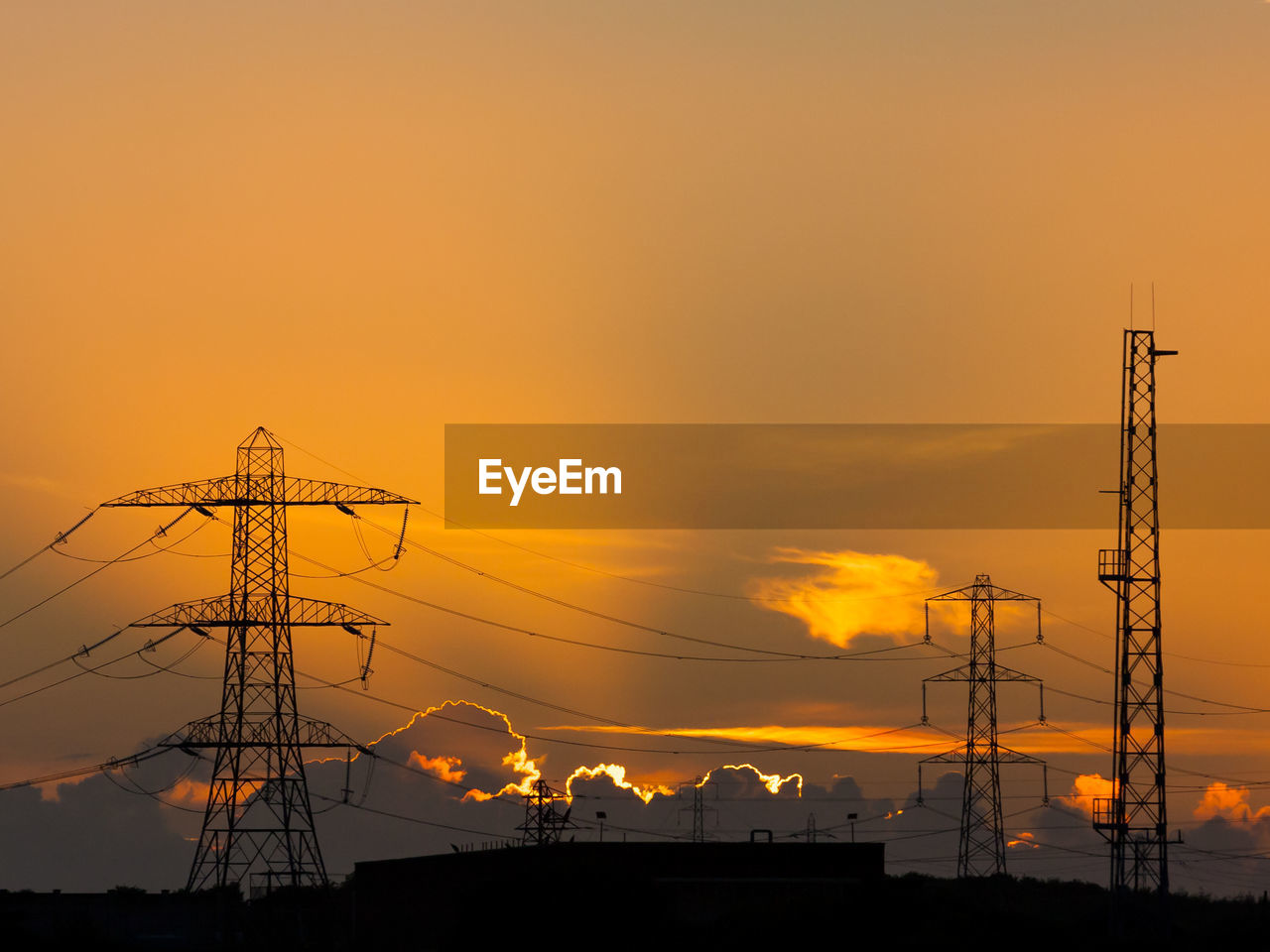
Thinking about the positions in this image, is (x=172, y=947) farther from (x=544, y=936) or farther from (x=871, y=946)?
(x=871, y=946)

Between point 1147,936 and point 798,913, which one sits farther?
point 798,913

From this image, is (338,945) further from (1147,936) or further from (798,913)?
(1147,936)

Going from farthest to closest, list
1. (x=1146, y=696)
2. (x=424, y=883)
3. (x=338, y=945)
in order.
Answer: (x=424, y=883) → (x=338, y=945) → (x=1146, y=696)

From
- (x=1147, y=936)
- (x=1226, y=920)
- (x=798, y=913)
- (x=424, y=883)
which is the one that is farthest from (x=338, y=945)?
(x=1226, y=920)

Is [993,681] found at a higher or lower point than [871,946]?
higher

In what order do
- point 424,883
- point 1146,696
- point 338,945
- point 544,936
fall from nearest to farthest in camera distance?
1. point 1146,696
2. point 544,936
3. point 338,945
4. point 424,883

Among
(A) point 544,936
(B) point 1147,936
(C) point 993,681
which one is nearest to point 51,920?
(A) point 544,936

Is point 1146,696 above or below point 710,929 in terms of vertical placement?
above

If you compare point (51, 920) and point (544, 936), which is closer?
point (544, 936)

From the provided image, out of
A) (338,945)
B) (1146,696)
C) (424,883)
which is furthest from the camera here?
(424,883)
